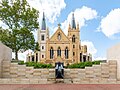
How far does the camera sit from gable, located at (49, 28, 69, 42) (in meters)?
86.8

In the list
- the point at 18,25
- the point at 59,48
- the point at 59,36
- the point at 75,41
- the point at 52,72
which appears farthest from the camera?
the point at 75,41

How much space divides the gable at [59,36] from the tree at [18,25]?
5492 cm

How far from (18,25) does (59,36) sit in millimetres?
56890

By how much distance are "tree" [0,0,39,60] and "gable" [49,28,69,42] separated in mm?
54923

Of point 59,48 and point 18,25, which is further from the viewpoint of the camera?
point 59,48

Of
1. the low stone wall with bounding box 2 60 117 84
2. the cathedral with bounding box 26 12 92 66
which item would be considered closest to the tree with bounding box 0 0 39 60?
the low stone wall with bounding box 2 60 117 84

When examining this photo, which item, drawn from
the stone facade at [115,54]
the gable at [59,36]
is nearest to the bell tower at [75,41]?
the gable at [59,36]

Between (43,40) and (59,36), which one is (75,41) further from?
(43,40)

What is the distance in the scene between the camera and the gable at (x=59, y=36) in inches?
3418

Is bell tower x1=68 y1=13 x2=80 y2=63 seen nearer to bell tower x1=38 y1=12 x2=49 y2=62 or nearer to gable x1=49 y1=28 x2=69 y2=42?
gable x1=49 y1=28 x2=69 y2=42

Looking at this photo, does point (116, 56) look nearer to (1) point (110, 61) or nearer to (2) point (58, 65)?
(1) point (110, 61)

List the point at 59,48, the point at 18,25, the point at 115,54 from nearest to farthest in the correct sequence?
the point at 115,54
the point at 18,25
the point at 59,48

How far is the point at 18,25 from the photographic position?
30.7 metres

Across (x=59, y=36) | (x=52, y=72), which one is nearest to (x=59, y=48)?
(x=59, y=36)
